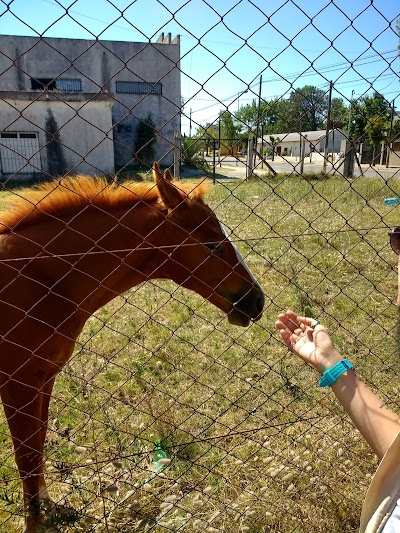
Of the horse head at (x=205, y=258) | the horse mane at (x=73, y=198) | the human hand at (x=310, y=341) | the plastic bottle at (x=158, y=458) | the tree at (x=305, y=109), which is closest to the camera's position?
the human hand at (x=310, y=341)

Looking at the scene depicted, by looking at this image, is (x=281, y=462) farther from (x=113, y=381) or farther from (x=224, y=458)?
(x=113, y=381)

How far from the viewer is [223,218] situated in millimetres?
9273

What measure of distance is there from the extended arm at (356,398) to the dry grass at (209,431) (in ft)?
1.92

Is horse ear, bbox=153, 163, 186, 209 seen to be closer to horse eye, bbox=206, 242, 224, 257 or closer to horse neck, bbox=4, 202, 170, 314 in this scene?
horse neck, bbox=4, 202, 170, 314

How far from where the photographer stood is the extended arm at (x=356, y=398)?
150cm

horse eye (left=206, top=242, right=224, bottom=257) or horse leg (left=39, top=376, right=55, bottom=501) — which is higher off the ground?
horse eye (left=206, top=242, right=224, bottom=257)

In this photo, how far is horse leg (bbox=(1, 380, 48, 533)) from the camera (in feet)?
7.10

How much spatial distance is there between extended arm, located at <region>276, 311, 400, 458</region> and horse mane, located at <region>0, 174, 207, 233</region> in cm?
103

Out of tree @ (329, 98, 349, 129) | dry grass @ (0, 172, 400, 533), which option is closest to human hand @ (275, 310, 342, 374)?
dry grass @ (0, 172, 400, 533)

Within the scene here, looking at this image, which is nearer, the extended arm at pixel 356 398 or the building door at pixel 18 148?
the extended arm at pixel 356 398

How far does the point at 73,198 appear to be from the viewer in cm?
239

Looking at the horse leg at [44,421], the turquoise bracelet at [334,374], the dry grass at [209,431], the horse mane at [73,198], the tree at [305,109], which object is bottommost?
the dry grass at [209,431]

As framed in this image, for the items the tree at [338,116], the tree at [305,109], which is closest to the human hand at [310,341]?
the tree at [305,109]

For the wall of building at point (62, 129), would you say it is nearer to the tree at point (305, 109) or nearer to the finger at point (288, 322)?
the tree at point (305, 109)
